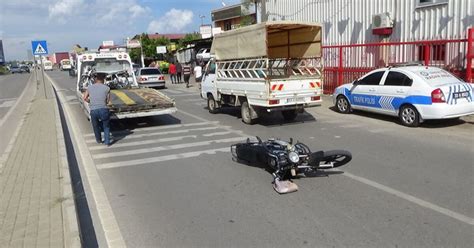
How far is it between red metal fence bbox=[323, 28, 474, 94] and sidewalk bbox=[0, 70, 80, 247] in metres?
11.3

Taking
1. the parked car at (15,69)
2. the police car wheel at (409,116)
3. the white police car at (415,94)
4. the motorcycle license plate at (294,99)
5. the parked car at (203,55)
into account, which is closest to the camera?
the white police car at (415,94)

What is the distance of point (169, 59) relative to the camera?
5675 cm

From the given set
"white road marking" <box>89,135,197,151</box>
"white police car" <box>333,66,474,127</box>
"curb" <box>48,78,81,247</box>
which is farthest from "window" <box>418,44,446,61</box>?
"curb" <box>48,78,81,247</box>

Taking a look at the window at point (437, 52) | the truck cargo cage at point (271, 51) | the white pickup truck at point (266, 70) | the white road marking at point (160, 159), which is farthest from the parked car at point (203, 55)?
the white road marking at point (160, 159)

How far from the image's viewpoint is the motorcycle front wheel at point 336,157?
6.65 metres

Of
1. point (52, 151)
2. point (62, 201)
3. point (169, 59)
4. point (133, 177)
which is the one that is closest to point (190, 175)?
point (133, 177)

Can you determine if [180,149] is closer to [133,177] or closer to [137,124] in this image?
[133,177]

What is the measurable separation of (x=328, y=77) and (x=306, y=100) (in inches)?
294

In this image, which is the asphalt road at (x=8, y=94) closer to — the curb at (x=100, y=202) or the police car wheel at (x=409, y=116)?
the curb at (x=100, y=202)

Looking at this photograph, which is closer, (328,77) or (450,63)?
(450,63)

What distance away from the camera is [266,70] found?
11.6 m

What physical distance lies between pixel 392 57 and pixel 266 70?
6.83 m

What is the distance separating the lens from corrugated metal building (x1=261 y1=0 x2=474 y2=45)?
14.5 meters

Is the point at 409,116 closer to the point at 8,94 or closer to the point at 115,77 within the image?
the point at 115,77
